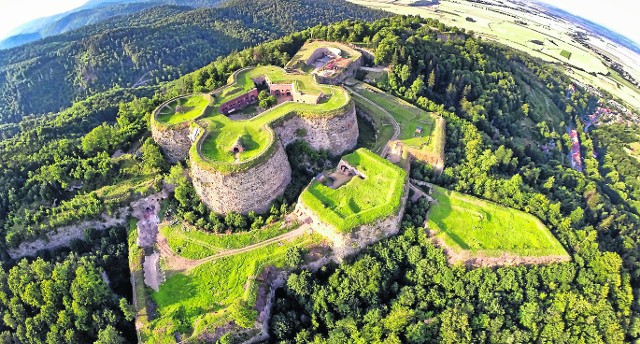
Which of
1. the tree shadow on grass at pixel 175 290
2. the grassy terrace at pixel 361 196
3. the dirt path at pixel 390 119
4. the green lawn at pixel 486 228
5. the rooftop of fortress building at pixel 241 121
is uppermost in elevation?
the rooftop of fortress building at pixel 241 121

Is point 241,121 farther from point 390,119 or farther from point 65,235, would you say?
point 65,235

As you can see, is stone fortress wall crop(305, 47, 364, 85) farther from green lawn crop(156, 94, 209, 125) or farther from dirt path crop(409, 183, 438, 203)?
dirt path crop(409, 183, 438, 203)

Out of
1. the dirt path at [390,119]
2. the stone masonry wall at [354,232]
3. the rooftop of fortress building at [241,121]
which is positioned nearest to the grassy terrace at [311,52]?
the rooftop of fortress building at [241,121]

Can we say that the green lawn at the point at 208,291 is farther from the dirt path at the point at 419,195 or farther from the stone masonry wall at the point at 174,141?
the stone masonry wall at the point at 174,141

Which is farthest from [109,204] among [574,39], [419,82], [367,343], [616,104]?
[574,39]

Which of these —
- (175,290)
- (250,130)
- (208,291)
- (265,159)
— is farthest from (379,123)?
(175,290)

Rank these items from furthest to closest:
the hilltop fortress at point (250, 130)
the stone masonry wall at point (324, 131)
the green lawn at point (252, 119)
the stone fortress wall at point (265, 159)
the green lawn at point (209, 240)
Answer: the stone masonry wall at point (324, 131), the green lawn at point (252, 119), the hilltop fortress at point (250, 130), the stone fortress wall at point (265, 159), the green lawn at point (209, 240)

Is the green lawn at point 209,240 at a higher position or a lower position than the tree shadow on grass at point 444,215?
lower
